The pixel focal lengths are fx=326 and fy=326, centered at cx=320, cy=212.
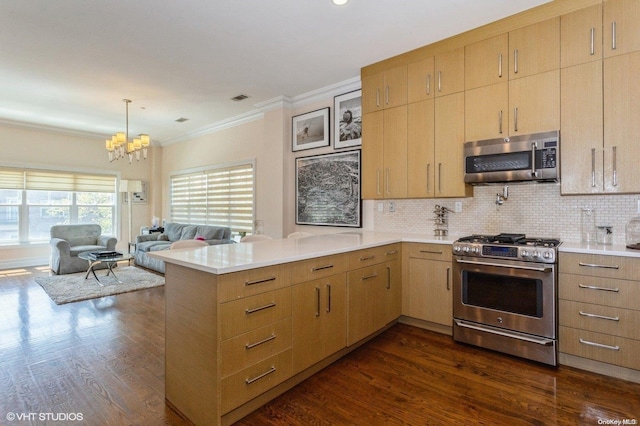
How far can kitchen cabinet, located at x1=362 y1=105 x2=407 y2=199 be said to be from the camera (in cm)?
364

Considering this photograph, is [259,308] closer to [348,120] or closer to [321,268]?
[321,268]

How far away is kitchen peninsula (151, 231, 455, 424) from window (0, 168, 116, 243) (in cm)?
670

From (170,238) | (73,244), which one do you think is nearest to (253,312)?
(170,238)

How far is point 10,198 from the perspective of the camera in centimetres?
643

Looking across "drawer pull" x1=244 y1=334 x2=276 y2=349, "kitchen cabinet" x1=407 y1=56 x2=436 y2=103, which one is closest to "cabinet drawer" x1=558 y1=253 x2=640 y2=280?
"kitchen cabinet" x1=407 y1=56 x2=436 y2=103

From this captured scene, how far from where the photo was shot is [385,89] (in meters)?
3.76

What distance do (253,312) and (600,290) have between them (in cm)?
247

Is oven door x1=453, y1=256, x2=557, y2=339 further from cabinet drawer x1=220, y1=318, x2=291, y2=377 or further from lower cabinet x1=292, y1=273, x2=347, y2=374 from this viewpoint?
cabinet drawer x1=220, y1=318, x2=291, y2=377

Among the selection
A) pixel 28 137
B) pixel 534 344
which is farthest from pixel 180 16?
pixel 28 137

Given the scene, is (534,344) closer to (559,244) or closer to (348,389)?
(559,244)

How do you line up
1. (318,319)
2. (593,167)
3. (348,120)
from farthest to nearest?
(348,120), (593,167), (318,319)

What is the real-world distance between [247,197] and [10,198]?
4.84m

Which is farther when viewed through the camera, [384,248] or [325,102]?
[325,102]

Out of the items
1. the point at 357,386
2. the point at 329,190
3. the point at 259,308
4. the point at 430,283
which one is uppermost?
the point at 329,190
